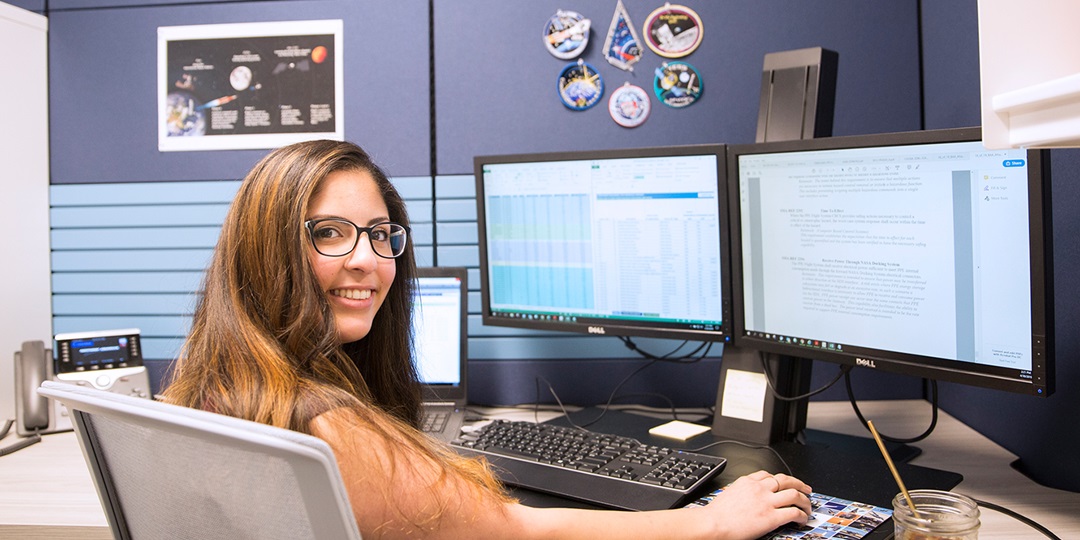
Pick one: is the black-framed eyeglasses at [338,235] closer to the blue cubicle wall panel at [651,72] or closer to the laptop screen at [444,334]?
the laptop screen at [444,334]

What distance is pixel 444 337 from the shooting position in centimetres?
165

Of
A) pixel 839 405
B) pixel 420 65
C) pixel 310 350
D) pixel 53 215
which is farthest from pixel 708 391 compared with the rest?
pixel 53 215

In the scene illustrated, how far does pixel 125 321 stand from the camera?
6.05 ft

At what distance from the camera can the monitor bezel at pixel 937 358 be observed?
3.23 feet

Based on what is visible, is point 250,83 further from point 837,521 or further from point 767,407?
point 837,521

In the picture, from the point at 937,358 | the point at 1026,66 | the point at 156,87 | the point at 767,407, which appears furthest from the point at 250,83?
the point at 1026,66

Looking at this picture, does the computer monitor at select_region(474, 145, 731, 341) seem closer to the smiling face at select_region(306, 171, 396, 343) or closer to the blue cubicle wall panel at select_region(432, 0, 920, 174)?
the blue cubicle wall panel at select_region(432, 0, 920, 174)

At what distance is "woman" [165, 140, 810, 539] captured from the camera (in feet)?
2.44

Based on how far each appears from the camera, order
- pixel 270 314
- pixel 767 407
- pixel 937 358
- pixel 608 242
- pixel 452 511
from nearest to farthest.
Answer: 1. pixel 452 511
2. pixel 270 314
3. pixel 937 358
4. pixel 767 407
5. pixel 608 242

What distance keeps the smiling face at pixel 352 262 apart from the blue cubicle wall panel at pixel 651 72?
779 millimetres

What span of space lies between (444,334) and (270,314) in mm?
784

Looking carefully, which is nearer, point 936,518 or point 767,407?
point 936,518

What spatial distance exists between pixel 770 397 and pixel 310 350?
808 millimetres

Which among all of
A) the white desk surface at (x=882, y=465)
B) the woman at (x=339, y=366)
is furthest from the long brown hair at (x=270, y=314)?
the white desk surface at (x=882, y=465)
